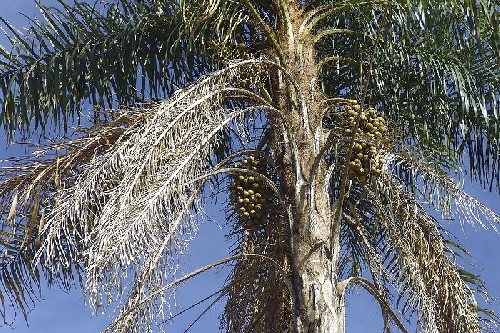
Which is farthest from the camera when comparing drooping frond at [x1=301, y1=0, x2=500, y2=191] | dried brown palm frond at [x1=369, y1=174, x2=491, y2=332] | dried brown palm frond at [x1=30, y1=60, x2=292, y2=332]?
drooping frond at [x1=301, y1=0, x2=500, y2=191]

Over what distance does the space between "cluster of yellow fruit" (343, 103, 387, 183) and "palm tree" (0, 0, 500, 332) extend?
12 mm

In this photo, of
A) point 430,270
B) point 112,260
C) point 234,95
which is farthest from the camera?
point 234,95

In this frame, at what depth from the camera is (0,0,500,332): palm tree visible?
16.3 ft

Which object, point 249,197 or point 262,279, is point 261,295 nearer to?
point 262,279

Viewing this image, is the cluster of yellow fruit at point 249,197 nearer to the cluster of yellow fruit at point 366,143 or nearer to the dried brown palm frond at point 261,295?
the dried brown palm frond at point 261,295

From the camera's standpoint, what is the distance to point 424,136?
6.91m

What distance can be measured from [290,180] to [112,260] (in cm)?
157

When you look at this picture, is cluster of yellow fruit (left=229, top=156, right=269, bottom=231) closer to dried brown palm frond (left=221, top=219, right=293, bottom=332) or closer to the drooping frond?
dried brown palm frond (left=221, top=219, right=293, bottom=332)

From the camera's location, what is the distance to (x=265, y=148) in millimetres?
6020

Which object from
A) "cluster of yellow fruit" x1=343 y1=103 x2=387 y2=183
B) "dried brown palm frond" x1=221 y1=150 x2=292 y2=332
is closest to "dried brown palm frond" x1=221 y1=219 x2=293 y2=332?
"dried brown palm frond" x1=221 y1=150 x2=292 y2=332

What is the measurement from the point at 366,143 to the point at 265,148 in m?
0.87

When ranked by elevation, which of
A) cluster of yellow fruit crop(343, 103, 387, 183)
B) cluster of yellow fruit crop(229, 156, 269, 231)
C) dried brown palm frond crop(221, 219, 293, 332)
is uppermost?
cluster of yellow fruit crop(343, 103, 387, 183)

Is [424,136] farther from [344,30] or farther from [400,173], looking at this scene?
[344,30]

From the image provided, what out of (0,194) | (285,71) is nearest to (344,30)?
(285,71)
